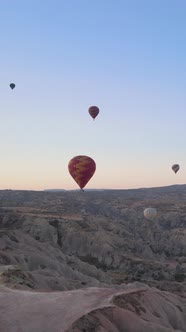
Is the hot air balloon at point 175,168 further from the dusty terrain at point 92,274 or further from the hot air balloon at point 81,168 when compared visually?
the hot air balloon at point 81,168

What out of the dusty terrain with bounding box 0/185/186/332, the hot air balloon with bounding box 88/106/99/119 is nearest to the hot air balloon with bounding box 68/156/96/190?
the dusty terrain with bounding box 0/185/186/332

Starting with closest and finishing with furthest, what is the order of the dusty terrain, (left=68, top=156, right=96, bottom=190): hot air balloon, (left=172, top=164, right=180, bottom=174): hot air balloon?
the dusty terrain → (left=68, top=156, right=96, bottom=190): hot air balloon → (left=172, top=164, right=180, bottom=174): hot air balloon

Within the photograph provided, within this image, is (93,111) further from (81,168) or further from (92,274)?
(92,274)

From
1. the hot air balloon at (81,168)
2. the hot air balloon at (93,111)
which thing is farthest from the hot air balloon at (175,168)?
the hot air balloon at (81,168)

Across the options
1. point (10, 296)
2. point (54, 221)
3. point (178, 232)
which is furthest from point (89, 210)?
point (10, 296)

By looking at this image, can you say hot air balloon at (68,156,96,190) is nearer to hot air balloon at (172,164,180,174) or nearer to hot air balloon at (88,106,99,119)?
hot air balloon at (88,106,99,119)

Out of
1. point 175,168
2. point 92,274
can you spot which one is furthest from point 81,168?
point 175,168
